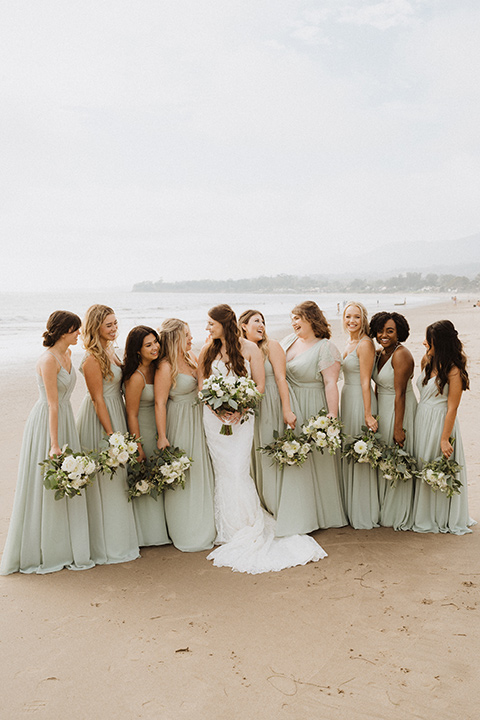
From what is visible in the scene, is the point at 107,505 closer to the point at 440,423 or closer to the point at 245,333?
the point at 245,333

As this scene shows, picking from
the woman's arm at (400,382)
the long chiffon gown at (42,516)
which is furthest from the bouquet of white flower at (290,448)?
the long chiffon gown at (42,516)

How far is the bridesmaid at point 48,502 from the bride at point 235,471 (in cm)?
128

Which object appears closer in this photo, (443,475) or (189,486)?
(443,475)

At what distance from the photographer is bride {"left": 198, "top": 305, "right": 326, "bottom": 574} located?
5.11m

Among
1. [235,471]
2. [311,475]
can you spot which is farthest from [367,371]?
[235,471]

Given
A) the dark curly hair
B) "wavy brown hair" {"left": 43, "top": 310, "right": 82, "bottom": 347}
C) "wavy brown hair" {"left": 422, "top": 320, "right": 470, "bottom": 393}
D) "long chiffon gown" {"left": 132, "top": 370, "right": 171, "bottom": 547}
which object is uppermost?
"wavy brown hair" {"left": 43, "top": 310, "right": 82, "bottom": 347}

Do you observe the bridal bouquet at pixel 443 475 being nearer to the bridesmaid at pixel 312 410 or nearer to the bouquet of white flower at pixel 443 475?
the bouquet of white flower at pixel 443 475

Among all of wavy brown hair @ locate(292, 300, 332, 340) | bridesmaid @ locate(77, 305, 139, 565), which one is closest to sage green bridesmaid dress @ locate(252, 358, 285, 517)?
wavy brown hair @ locate(292, 300, 332, 340)

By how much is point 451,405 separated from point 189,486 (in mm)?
2733

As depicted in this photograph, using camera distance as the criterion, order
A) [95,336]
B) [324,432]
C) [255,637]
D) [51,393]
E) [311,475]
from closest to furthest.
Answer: [255,637] < [51,393] < [95,336] < [324,432] < [311,475]

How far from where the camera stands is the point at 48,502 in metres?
4.90

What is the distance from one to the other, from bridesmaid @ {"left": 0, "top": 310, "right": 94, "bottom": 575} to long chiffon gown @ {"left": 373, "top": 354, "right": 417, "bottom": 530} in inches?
120

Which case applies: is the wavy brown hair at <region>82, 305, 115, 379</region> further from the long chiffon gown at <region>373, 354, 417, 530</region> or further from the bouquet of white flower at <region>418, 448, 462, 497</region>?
the bouquet of white flower at <region>418, 448, 462, 497</region>

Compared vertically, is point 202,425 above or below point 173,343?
below
